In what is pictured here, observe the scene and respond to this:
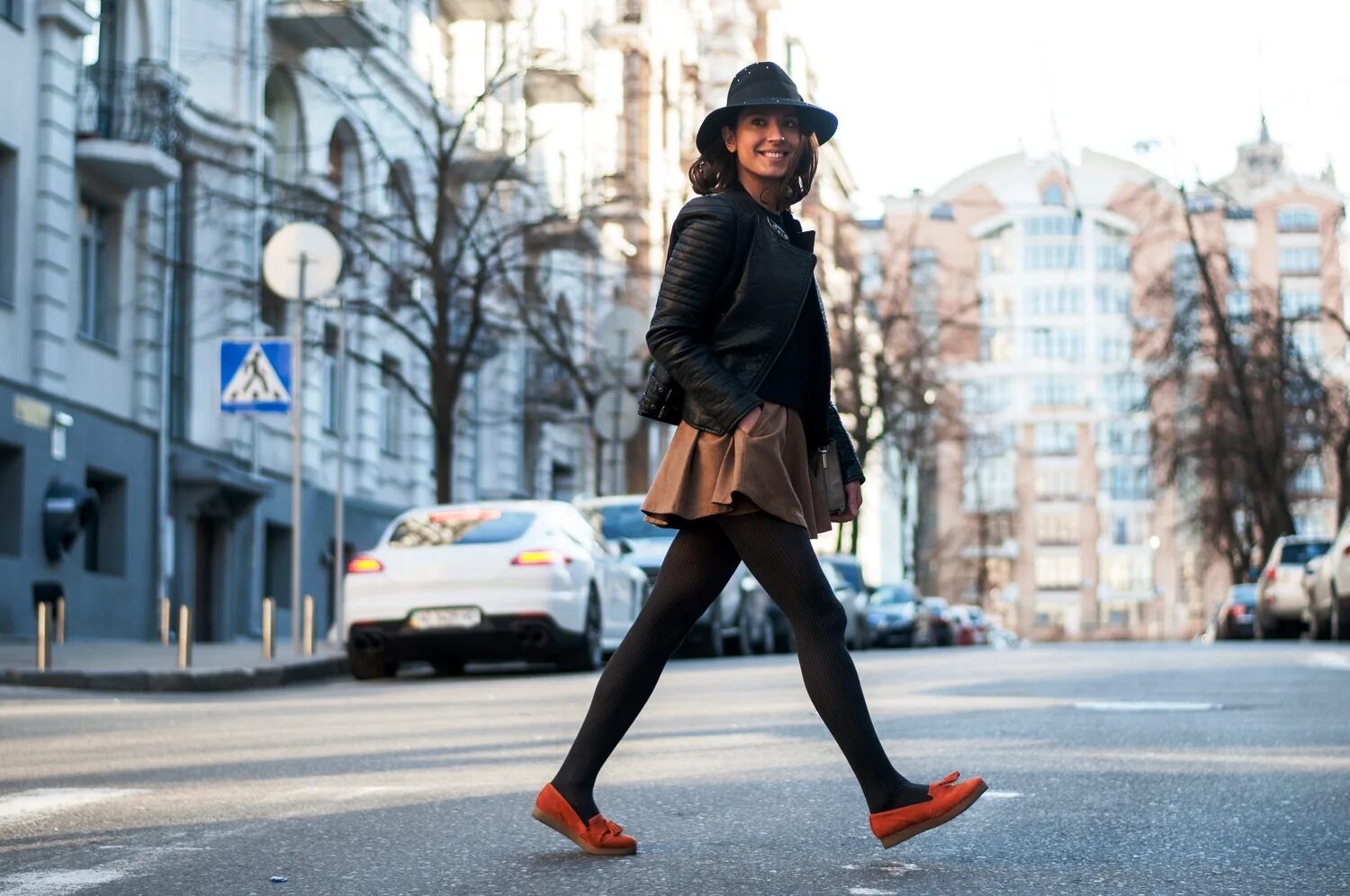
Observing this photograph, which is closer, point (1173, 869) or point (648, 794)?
point (1173, 869)

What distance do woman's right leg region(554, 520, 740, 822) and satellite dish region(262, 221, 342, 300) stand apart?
14562 mm

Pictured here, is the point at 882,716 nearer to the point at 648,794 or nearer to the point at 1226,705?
the point at 1226,705

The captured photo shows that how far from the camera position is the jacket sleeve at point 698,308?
583 centimetres

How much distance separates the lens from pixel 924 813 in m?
5.75

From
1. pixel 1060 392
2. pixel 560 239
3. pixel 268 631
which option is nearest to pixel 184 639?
pixel 268 631

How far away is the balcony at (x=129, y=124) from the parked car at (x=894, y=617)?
18511mm

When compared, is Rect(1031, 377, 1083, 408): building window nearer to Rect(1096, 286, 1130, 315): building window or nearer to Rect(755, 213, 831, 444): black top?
Rect(1096, 286, 1130, 315): building window

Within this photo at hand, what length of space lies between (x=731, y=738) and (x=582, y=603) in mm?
8335

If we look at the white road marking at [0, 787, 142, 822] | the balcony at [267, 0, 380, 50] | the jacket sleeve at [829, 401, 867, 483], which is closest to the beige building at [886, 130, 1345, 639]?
the balcony at [267, 0, 380, 50]

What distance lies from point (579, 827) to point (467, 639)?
1236 centimetres

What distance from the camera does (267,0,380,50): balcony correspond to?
32.3m

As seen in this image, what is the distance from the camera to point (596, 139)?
2180 inches

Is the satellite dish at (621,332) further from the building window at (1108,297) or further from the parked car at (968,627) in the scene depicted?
the building window at (1108,297)

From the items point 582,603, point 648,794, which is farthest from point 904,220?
point 648,794
